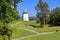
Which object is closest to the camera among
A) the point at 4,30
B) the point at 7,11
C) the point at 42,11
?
the point at 4,30

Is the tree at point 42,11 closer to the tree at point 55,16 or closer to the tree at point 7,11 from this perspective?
the tree at point 55,16

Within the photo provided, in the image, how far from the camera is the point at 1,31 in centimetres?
1823

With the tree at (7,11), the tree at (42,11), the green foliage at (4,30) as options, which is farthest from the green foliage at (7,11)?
the tree at (42,11)

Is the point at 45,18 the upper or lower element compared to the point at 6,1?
lower

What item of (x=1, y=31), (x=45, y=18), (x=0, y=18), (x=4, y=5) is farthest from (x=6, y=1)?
(x=45, y=18)

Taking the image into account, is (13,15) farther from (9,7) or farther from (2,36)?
(2,36)

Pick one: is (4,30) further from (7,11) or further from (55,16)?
(55,16)

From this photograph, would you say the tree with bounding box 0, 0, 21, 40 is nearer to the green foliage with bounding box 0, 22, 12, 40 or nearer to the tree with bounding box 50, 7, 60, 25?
the green foliage with bounding box 0, 22, 12, 40

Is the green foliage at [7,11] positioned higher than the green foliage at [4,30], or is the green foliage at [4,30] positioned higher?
the green foliage at [7,11]

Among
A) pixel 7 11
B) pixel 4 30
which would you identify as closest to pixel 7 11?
pixel 7 11

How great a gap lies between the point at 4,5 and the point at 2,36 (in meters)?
6.84

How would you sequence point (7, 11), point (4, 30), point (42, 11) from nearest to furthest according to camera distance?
point (4, 30), point (7, 11), point (42, 11)

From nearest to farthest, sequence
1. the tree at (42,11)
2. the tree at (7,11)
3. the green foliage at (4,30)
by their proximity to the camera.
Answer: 1. the green foliage at (4,30)
2. the tree at (7,11)
3. the tree at (42,11)

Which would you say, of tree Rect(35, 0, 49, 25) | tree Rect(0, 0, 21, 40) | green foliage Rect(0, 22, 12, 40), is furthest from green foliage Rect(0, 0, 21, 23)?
tree Rect(35, 0, 49, 25)
